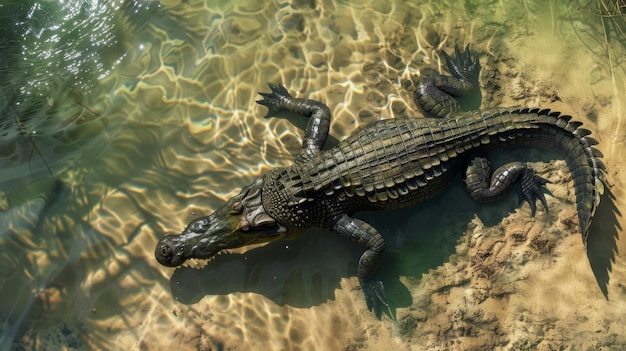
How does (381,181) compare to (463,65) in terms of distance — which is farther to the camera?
(463,65)

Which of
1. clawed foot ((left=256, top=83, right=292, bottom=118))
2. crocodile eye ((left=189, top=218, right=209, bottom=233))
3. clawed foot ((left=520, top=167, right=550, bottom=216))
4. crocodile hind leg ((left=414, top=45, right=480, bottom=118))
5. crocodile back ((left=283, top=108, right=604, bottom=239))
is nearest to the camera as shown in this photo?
crocodile back ((left=283, top=108, right=604, bottom=239))

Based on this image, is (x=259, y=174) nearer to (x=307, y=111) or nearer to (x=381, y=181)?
(x=307, y=111)

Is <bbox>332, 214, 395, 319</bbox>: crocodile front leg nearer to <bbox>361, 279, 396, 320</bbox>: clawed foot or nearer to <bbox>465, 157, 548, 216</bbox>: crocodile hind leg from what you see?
<bbox>361, 279, 396, 320</bbox>: clawed foot

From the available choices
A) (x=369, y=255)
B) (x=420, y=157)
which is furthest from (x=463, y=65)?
(x=369, y=255)

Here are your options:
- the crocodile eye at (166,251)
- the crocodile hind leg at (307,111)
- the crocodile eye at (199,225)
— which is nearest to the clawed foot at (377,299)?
the crocodile hind leg at (307,111)

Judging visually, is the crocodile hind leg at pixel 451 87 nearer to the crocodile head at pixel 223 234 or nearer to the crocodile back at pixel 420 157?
the crocodile back at pixel 420 157

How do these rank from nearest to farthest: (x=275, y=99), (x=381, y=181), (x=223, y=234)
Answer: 1. (x=381, y=181)
2. (x=223, y=234)
3. (x=275, y=99)

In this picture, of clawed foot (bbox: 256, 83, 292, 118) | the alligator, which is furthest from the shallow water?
the alligator

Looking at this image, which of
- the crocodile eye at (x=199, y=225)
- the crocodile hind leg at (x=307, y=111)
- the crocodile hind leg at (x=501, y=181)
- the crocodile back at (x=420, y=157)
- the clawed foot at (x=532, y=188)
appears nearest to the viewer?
the crocodile back at (x=420, y=157)
